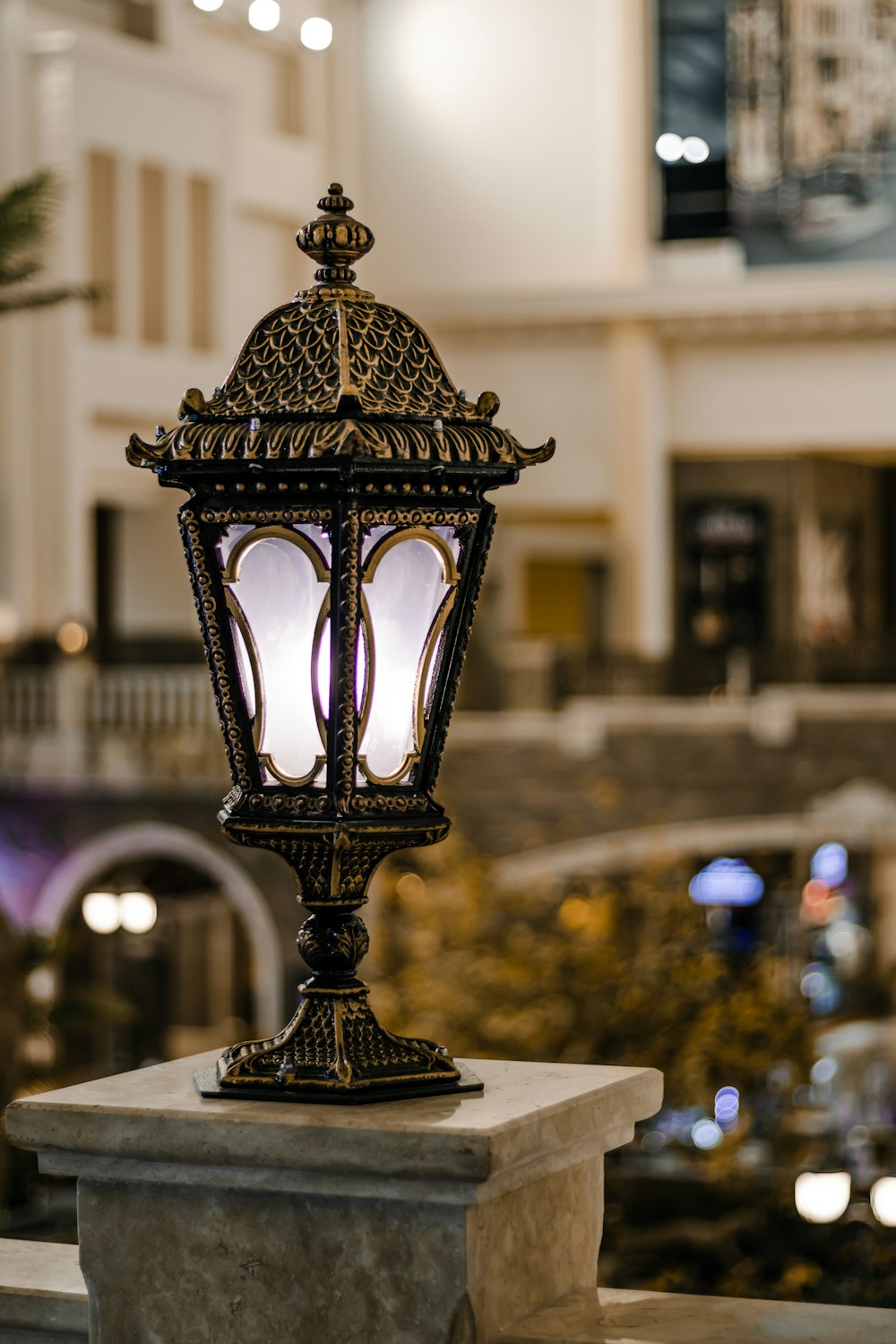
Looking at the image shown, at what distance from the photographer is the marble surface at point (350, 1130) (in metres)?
1.89

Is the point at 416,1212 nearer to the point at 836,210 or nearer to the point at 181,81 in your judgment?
the point at 181,81

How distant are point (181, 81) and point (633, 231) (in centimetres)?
487

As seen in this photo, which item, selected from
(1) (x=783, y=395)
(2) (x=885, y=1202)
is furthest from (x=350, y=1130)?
(1) (x=783, y=395)

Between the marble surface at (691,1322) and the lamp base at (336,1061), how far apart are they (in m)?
0.24

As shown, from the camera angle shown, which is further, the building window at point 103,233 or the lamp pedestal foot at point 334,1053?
the building window at point 103,233

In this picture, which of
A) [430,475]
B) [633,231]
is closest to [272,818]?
[430,475]

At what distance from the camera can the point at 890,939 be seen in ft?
72.1

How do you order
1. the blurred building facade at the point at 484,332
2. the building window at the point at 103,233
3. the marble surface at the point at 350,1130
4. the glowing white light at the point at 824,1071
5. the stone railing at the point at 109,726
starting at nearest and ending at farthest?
1. the marble surface at the point at 350,1130
2. the glowing white light at the point at 824,1071
3. the stone railing at the point at 109,726
4. the blurred building facade at the point at 484,332
5. the building window at the point at 103,233

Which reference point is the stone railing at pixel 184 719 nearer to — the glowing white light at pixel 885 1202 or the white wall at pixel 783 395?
the white wall at pixel 783 395

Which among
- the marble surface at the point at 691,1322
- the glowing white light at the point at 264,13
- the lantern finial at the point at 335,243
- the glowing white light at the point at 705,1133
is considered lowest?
the glowing white light at the point at 705,1133

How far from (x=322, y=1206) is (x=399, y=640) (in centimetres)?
57

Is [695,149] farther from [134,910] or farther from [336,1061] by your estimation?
[336,1061]

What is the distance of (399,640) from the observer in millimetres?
2174

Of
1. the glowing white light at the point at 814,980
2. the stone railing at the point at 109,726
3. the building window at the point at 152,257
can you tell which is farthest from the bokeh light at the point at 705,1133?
the building window at the point at 152,257
